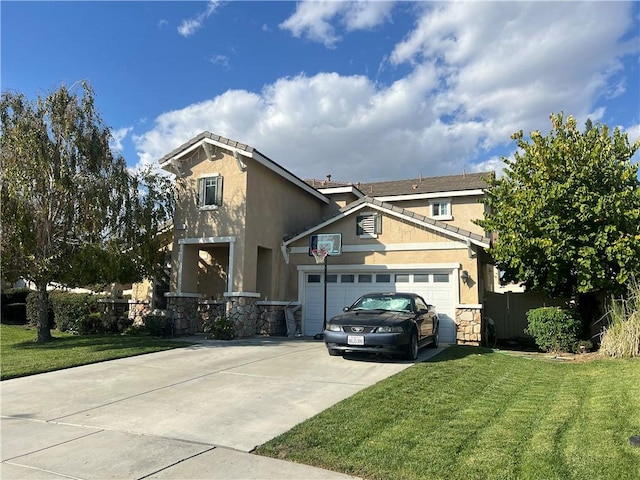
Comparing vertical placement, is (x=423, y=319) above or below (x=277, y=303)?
below

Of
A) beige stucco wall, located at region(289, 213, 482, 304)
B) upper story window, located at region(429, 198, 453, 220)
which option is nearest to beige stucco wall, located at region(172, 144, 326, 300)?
beige stucco wall, located at region(289, 213, 482, 304)

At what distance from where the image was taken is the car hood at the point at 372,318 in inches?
391

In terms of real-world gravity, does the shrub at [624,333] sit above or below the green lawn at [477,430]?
above

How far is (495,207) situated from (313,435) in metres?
11.6

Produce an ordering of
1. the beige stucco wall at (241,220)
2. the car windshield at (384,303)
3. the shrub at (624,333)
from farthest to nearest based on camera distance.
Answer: the beige stucco wall at (241,220) < the car windshield at (384,303) < the shrub at (624,333)

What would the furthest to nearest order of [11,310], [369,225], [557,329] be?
1. [11,310]
2. [369,225]
3. [557,329]

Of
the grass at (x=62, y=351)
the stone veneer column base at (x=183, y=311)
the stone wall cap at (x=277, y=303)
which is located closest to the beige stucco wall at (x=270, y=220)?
the stone wall cap at (x=277, y=303)

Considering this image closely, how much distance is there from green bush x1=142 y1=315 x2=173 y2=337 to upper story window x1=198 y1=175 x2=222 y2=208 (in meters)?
4.19

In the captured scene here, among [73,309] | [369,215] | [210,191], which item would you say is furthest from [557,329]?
[73,309]

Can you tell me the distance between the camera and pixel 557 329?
1257 centimetres

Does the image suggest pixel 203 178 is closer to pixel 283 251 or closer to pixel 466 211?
pixel 283 251

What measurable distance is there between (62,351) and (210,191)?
23.4 ft

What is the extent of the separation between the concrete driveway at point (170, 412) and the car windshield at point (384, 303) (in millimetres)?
1424

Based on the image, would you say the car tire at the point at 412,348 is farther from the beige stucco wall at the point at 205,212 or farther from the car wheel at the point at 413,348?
the beige stucco wall at the point at 205,212
